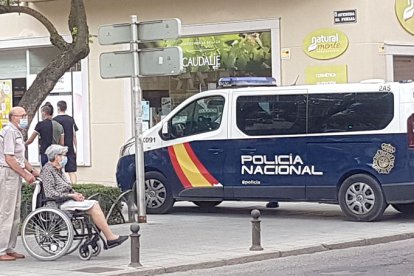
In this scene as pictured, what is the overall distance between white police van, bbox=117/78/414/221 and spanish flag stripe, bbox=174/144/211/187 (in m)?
0.02

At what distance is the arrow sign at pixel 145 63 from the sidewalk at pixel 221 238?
2.38 metres

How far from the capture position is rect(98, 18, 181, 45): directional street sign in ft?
48.2

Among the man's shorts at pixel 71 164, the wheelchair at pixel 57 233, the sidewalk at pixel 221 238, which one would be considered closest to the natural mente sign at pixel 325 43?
the sidewalk at pixel 221 238

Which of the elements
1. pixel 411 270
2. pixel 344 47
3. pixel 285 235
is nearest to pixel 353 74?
pixel 344 47

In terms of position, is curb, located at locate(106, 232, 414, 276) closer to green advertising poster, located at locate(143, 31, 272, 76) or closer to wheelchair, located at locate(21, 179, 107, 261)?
wheelchair, located at locate(21, 179, 107, 261)

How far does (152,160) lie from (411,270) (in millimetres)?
6810

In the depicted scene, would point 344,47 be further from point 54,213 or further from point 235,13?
point 54,213

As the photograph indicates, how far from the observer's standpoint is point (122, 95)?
74.3 ft

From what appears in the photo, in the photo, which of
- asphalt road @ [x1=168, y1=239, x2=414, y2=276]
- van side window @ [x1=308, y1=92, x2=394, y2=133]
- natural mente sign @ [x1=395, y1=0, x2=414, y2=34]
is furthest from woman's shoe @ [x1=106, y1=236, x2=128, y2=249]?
natural mente sign @ [x1=395, y1=0, x2=414, y2=34]

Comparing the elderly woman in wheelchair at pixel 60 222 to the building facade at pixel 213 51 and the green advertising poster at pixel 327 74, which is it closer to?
the green advertising poster at pixel 327 74

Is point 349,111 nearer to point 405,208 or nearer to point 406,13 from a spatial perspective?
point 405,208

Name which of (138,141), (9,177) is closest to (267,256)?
(9,177)

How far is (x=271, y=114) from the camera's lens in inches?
607

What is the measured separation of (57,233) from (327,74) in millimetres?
9760
